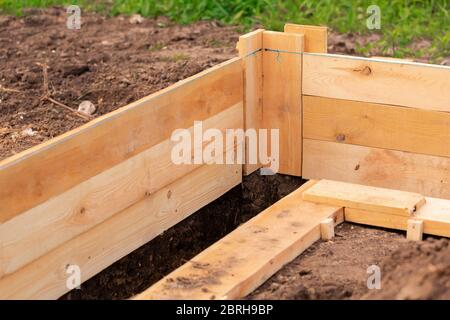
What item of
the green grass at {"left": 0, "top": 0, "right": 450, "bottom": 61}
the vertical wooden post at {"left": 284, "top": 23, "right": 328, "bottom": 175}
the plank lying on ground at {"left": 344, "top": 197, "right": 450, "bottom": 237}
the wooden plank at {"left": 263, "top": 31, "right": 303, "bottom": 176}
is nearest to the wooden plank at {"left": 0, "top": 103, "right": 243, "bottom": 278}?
the wooden plank at {"left": 263, "top": 31, "right": 303, "bottom": 176}

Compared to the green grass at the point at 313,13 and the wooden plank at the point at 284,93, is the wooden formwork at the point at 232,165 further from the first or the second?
the green grass at the point at 313,13

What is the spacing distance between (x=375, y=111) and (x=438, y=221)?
0.82m

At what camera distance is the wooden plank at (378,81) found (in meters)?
4.50

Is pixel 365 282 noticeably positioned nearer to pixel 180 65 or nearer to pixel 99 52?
pixel 180 65

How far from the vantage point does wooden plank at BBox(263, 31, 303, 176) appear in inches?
192

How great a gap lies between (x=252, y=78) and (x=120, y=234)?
50.9 inches

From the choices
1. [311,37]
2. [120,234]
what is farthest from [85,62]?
[120,234]

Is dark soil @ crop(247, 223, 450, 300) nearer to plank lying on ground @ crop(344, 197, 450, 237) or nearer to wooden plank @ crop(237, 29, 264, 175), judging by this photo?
plank lying on ground @ crop(344, 197, 450, 237)

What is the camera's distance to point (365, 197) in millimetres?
4332

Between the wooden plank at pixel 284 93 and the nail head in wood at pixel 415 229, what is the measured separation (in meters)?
1.02

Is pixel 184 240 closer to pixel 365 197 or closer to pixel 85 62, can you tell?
pixel 365 197

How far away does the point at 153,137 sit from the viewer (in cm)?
415

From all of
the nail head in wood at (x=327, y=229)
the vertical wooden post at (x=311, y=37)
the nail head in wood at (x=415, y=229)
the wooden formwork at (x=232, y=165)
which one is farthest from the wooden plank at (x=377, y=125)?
the nail head in wood at (x=327, y=229)

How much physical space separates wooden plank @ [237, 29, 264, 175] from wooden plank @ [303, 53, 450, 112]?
0.25 metres
